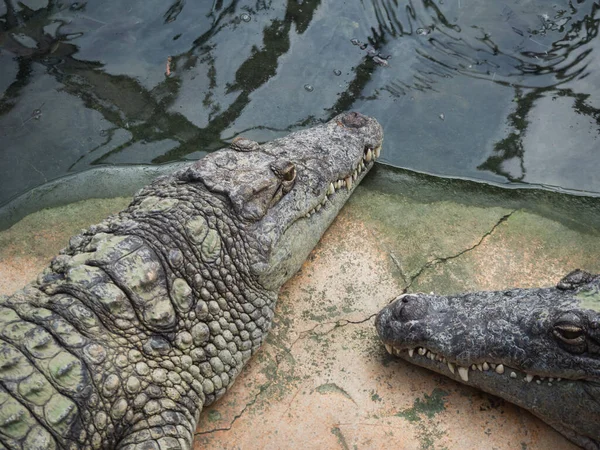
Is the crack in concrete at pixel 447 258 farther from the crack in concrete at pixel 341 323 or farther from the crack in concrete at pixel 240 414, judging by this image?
the crack in concrete at pixel 240 414

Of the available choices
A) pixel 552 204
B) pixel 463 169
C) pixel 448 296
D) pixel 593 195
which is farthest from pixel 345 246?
pixel 593 195

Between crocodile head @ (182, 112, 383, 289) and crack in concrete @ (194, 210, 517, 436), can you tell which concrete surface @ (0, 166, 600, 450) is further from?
crocodile head @ (182, 112, 383, 289)

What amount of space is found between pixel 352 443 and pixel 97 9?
4.73 meters

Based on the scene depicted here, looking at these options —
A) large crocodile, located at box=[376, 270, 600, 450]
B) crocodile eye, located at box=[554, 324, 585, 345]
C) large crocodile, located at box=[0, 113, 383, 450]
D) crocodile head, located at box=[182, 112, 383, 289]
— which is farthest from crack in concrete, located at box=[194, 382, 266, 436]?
crocodile eye, located at box=[554, 324, 585, 345]

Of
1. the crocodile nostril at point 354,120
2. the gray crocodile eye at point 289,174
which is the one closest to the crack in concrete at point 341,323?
the gray crocodile eye at point 289,174

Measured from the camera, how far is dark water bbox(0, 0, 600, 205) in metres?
5.32

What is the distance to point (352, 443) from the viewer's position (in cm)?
366

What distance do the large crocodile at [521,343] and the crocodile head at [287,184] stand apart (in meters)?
0.79

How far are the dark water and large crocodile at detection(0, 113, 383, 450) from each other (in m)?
1.25

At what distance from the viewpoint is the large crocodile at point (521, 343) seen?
11.1 feet

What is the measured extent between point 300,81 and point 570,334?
10.9 ft

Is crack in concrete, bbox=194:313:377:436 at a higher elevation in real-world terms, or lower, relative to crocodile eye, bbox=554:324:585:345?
lower

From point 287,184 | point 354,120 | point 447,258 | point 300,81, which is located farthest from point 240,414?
point 300,81

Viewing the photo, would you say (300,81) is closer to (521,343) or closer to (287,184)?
(287,184)
